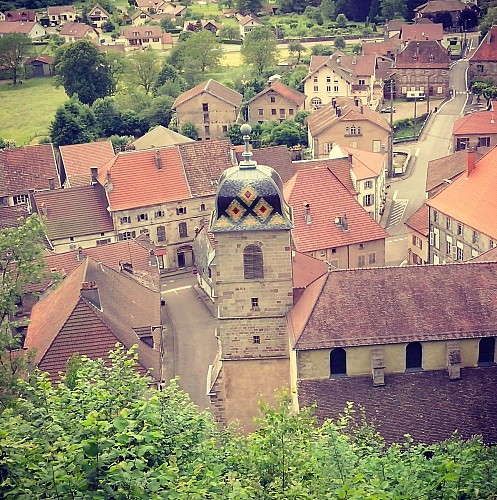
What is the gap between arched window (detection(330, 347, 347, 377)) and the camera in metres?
38.2

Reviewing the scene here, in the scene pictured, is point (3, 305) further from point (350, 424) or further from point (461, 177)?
point (461, 177)

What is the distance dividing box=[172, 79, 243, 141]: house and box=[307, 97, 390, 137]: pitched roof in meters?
13.1

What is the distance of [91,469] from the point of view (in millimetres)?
18703

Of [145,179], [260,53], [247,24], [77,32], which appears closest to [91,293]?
[145,179]

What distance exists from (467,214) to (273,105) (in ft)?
186

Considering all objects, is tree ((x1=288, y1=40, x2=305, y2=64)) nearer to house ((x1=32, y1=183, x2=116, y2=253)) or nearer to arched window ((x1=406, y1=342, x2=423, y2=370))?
house ((x1=32, y1=183, x2=116, y2=253))

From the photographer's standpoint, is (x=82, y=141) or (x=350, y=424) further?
(x=82, y=141)

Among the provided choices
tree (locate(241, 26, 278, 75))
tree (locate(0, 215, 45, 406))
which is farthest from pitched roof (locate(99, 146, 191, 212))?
tree (locate(241, 26, 278, 75))

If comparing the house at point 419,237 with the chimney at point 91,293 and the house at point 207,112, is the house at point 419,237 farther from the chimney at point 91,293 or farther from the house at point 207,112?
the house at point 207,112

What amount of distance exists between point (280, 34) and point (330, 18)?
17.3 m

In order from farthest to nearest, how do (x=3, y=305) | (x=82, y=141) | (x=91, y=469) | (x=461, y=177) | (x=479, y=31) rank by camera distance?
1. (x=479, y=31)
2. (x=82, y=141)
3. (x=461, y=177)
4. (x=3, y=305)
5. (x=91, y=469)

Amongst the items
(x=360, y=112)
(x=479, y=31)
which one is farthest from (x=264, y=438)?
(x=479, y=31)

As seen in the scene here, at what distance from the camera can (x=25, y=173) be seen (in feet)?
281

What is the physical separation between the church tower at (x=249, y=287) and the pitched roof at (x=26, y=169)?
Result: 47.8 metres
